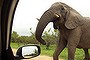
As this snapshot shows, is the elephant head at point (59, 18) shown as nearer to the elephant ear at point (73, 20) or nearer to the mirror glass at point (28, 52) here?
the elephant ear at point (73, 20)

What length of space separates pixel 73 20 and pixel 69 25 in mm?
58

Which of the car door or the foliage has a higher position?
the car door

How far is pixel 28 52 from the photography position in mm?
953

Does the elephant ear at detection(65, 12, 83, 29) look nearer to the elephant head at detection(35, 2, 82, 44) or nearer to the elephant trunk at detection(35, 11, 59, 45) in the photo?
the elephant head at detection(35, 2, 82, 44)

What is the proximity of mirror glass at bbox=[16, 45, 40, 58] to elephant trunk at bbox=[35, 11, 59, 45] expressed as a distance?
63cm

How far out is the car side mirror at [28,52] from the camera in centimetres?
80

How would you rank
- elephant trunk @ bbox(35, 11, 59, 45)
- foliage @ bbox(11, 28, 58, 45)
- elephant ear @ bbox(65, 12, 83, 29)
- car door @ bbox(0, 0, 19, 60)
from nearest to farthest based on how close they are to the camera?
car door @ bbox(0, 0, 19, 60) → elephant trunk @ bbox(35, 11, 59, 45) → elephant ear @ bbox(65, 12, 83, 29) → foliage @ bbox(11, 28, 58, 45)

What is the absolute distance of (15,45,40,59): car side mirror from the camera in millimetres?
803

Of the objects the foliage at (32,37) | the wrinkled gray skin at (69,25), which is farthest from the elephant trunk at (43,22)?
the foliage at (32,37)

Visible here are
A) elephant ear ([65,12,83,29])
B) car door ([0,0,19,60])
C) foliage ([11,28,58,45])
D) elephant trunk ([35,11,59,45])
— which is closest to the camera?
car door ([0,0,19,60])

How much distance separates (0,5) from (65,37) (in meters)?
1.18

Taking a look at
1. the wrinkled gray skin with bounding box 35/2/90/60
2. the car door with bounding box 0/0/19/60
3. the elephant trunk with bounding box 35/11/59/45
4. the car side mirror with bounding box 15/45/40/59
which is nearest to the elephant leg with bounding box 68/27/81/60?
the wrinkled gray skin with bounding box 35/2/90/60

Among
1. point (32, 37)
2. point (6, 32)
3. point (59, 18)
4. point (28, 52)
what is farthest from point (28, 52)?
point (32, 37)

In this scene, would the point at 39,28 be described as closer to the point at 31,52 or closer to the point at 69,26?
the point at 69,26
